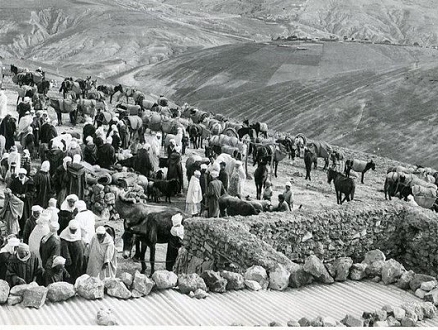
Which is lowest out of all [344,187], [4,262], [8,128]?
[344,187]

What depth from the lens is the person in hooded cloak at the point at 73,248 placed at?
37.6ft

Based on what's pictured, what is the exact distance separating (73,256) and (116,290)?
2.11 m

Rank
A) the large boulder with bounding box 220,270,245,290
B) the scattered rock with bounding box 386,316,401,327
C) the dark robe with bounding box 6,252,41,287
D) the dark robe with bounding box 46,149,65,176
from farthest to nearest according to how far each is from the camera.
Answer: the dark robe with bounding box 46,149,65,176
the dark robe with bounding box 6,252,41,287
the large boulder with bounding box 220,270,245,290
the scattered rock with bounding box 386,316,401,327

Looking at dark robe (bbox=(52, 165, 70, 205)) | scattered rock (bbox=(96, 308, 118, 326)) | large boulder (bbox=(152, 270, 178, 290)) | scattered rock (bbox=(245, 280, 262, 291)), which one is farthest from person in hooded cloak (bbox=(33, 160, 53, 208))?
scattered rock (bbox=(96, 308, 118, 326))

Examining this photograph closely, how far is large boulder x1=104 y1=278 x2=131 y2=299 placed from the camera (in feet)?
31.8

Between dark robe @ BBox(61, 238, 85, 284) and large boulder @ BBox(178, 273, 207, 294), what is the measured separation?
2.21 meters

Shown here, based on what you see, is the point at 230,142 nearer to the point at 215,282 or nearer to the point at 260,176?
the point at 260,176

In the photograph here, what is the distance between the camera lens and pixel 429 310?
32.6 feet

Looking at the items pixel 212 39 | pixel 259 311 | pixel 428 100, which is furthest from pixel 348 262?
pixel 212 39

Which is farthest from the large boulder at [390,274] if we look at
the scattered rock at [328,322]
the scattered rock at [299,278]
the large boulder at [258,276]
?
the scattered rock at [328,322]

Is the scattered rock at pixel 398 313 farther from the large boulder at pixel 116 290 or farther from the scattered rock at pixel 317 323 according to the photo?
the large boulder at pixel 116 290

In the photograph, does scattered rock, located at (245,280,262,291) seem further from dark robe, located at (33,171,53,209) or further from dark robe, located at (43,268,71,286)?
dark robe, located at (33,171,53,209)

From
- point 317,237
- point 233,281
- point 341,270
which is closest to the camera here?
point 233,281

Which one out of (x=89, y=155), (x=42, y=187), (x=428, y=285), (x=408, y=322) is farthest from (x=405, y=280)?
(x=89, y=155)
